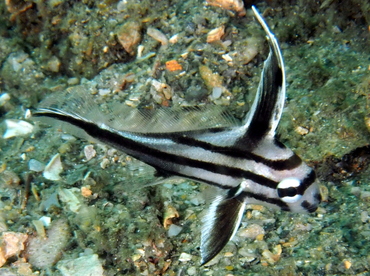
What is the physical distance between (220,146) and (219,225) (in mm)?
549

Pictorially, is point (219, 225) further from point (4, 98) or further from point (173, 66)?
point (4, 98)

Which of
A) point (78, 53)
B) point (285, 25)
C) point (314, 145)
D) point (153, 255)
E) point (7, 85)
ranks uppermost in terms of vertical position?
point (285, 25)

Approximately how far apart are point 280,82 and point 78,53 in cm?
378

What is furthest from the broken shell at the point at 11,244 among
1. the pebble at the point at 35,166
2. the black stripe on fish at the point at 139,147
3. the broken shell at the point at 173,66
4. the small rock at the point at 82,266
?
the broken shell at the point at 173,66

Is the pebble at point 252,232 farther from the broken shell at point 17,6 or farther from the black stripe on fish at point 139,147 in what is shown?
the broken shell at point 17,6

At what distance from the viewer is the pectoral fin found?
2.21 meters

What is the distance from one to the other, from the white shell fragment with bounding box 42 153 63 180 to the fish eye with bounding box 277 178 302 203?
244 centimetres

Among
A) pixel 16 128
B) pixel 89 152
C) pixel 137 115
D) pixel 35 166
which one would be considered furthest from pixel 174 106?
pixel 16 128

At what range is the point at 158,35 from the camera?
4578 mm

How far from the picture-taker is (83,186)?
3365mm

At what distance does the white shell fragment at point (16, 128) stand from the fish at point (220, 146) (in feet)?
6.15

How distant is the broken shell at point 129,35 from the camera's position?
15.3 ft

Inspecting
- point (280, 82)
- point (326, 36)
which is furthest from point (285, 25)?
point (280, 82)

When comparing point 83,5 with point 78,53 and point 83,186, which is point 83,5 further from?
point 83,186
